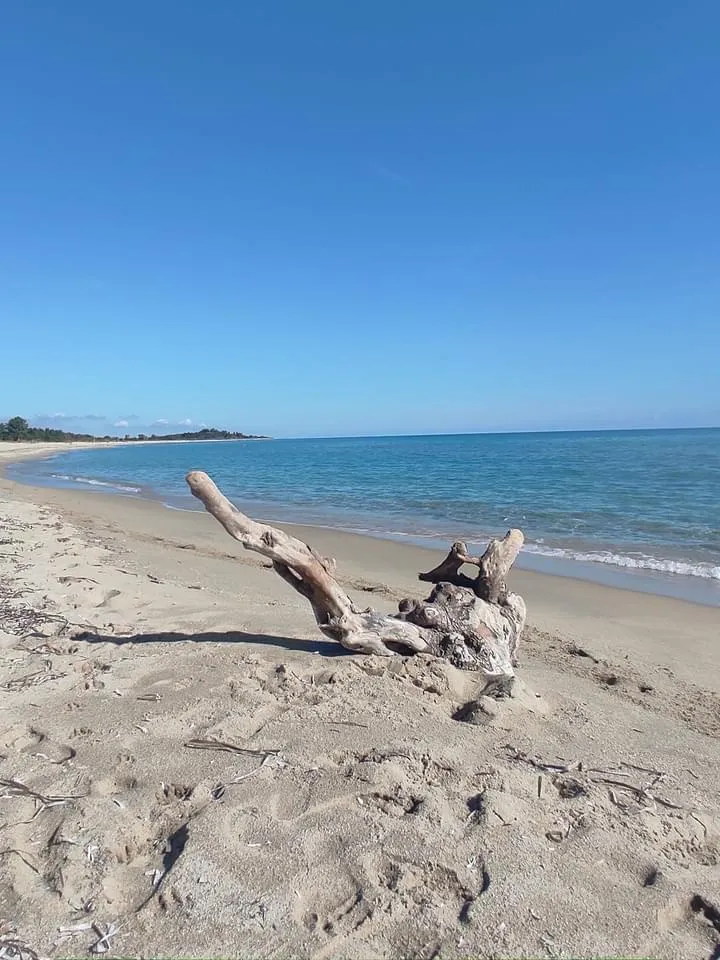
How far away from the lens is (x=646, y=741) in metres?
3.64

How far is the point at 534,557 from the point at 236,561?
5.54 meters

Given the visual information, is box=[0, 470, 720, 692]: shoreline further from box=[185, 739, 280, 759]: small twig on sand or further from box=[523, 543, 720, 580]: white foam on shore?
box=[185, 739, 280, 759]: small twig on sand

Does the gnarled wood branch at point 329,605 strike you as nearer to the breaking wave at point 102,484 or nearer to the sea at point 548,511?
the sea at point 548,511

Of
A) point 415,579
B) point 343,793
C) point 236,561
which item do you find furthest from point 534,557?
point 343,793

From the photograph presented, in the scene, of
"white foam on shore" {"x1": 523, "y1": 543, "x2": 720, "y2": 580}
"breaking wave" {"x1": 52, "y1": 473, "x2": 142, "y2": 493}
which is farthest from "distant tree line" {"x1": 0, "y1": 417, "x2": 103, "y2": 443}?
"white foam on shore" {"x1": 523, "y1": 543, "x2": 720, "y2": 580}

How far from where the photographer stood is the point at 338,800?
2707 mm

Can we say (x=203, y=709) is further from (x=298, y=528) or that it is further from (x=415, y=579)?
(x=298, y=528)

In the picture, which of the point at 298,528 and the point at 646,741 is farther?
the point at 298,528

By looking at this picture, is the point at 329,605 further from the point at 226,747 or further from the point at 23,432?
the point at 23,432

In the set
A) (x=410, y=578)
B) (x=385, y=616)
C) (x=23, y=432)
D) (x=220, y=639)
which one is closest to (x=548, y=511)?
(x=410, y=578)

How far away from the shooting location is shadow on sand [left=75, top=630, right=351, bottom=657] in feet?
15.9

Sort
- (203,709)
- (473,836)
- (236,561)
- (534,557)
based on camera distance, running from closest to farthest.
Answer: (473,836)
(203,709)
(236,561)
(534,557)

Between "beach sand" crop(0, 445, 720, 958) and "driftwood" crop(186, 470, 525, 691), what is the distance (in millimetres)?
237

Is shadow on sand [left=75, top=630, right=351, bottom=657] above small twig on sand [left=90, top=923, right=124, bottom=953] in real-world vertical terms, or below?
below
